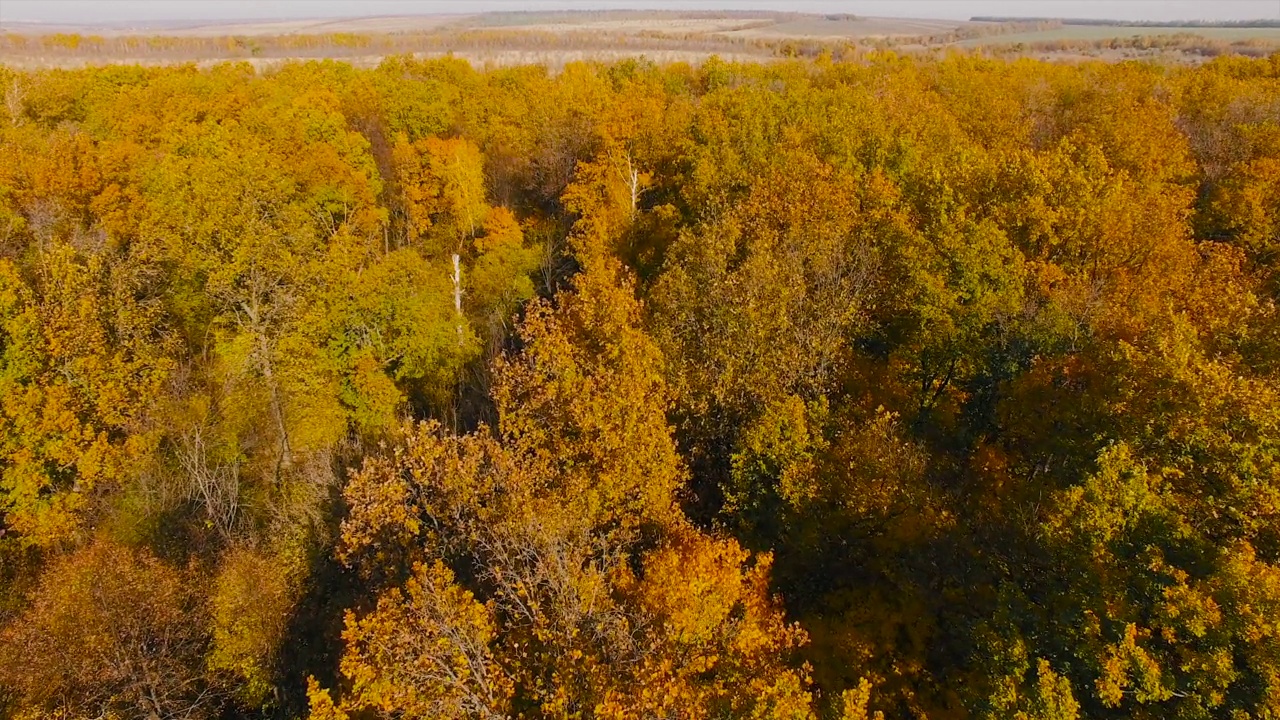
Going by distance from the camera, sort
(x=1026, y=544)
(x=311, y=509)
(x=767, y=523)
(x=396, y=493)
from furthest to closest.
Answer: (x=311, y=509), (x=767, y=523), (x=396, y=493), (x=1026, y=544)

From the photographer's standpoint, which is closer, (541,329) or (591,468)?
(591,468)

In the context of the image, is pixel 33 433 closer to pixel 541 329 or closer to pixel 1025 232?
pixel 541 329

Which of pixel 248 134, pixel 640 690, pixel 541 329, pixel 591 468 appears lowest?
pixel 640 690

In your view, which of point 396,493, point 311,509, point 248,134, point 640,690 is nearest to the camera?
point 640,690

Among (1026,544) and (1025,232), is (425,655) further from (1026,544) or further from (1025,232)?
(1025,232)

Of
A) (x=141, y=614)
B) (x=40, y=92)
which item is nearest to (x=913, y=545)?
(x=141, y=614)

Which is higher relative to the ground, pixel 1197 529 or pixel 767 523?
pixel 1197 529
